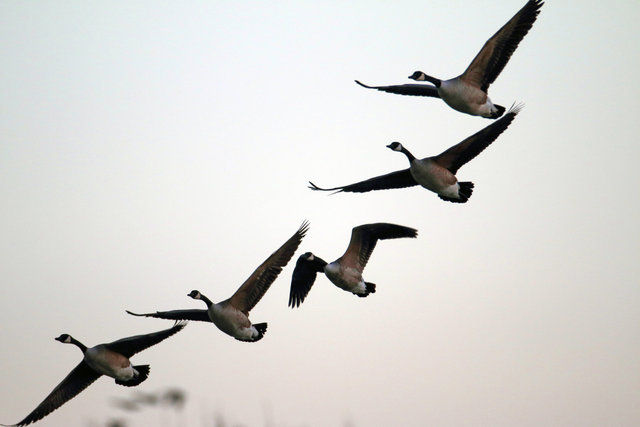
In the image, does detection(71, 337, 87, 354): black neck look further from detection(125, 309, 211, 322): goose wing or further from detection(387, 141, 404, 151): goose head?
detection(387, 141, 404, 151): goose head

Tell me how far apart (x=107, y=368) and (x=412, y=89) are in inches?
304

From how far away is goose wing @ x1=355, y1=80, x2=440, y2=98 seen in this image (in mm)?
17062

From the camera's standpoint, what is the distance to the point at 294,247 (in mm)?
16391

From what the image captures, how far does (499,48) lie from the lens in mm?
15352

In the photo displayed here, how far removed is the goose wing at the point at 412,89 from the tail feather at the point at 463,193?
1729mm

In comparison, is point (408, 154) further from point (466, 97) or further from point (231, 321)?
point (231, 321)

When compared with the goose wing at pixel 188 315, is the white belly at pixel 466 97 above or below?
above

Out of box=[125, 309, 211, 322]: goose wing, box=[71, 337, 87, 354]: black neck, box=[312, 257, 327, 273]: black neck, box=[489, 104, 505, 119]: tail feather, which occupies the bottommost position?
box=[71, 337, 87, 354]: black neck

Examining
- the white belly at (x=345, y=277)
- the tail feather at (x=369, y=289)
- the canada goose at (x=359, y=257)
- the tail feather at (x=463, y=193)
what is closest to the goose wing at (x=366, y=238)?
the canada goose at (x=359, y=257)

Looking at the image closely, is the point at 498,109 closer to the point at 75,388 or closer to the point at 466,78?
the point at 466,78

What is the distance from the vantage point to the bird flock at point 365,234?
50.9ft

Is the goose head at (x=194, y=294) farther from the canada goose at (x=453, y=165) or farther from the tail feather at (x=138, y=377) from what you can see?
the canada goose at (x=453, y=165)

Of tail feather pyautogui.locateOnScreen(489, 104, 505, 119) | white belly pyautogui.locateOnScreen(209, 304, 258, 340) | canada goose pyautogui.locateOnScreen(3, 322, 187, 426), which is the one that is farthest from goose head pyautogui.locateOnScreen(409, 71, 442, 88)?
canada goose pyautogui.locateOnScreen(3, 322, 187, 426)

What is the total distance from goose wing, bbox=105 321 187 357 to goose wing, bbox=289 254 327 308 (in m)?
2.55
